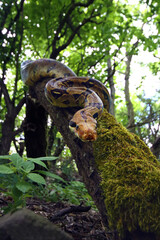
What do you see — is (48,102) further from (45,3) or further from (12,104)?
(45,3)

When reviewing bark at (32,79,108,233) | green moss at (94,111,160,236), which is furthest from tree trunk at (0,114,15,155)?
green moss at (94,111,160,236)

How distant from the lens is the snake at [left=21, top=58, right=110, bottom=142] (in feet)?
9.22

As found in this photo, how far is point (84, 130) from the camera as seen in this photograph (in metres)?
2.59

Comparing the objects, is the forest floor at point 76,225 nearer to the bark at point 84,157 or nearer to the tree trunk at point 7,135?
the bark at point 84,157

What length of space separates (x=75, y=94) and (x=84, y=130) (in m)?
1.20

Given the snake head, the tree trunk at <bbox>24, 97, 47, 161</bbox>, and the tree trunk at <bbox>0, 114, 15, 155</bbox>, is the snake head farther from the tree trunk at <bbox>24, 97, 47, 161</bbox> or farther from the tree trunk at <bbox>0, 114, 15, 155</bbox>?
the tree trunk at <bbox>0, 114, 15, 155</bbox>

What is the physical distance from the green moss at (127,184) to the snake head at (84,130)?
0.11 metres

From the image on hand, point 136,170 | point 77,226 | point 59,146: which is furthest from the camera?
point 59,146

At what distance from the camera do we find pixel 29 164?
1.83 m

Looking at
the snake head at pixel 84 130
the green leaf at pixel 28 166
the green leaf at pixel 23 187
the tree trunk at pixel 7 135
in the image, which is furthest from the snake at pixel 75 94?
the tree trunk at pixel 7 135

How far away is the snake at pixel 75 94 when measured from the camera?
2.81m

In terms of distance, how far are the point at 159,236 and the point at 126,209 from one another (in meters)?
0.30

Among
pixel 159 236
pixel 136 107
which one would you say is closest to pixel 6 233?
pixel 159 236

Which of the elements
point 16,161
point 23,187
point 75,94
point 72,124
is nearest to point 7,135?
point 75,94
